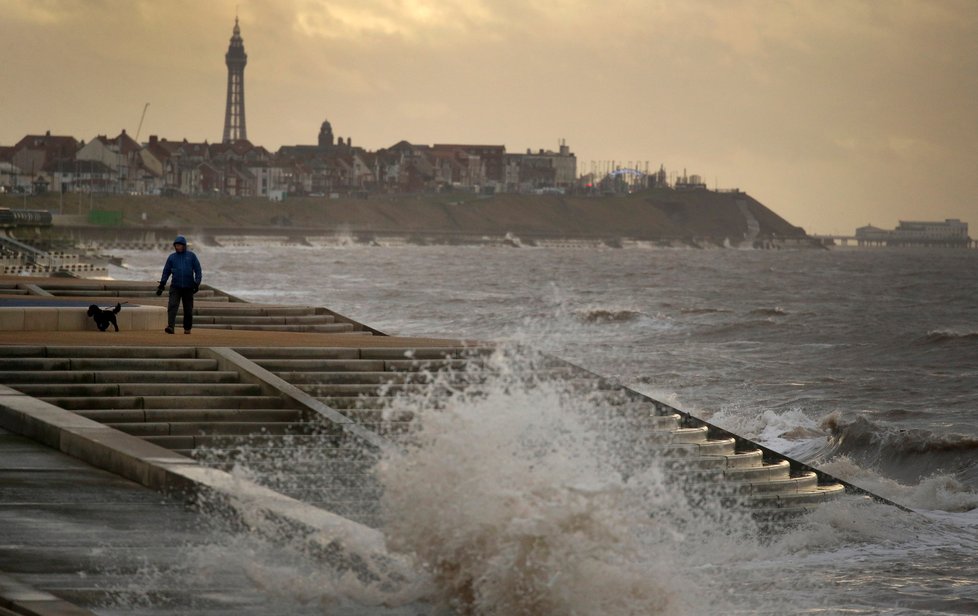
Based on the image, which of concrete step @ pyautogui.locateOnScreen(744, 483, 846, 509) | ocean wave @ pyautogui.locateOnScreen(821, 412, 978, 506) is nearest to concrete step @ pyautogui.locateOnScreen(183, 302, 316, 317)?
ocean wave @ pyautogui.locateOnScreen(821, 412, 978, 506)

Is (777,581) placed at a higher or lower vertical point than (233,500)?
lower

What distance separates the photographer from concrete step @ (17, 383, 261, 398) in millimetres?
15836

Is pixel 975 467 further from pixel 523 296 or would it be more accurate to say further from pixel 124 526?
pixel 523 296

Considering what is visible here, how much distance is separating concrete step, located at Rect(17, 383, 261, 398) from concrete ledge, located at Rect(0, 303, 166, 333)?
5.70 metres

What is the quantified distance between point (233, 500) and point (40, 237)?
69528 mm

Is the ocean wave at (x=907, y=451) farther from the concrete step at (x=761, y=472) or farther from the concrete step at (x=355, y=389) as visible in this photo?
the concrete step at (x=355, y=389)

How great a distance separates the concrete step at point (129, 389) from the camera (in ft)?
52.0

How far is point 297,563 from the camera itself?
385 inches

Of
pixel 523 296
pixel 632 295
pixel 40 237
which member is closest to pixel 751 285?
pixel 632 295

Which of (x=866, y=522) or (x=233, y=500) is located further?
(x=866, y=522)

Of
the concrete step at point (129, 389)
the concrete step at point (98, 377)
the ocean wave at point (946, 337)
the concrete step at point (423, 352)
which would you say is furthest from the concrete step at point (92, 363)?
the ocean wave at point (946, 337)

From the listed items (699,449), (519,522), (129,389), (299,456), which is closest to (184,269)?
(129,389)

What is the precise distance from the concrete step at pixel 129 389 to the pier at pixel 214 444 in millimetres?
19

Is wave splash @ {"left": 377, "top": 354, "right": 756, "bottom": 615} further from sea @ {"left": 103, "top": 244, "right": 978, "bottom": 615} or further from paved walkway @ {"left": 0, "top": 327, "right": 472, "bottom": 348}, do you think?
paved walkway @ {"left": 0, "top": 327, "right": 472, "bottom": 348}
